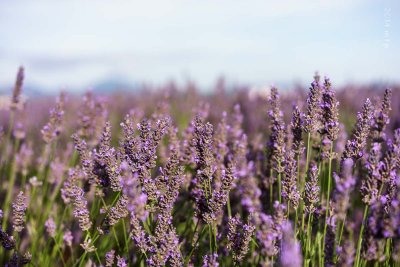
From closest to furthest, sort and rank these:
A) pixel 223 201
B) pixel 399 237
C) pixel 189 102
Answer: pixel 399 237 < pixel 223 201 < pixel 189 102

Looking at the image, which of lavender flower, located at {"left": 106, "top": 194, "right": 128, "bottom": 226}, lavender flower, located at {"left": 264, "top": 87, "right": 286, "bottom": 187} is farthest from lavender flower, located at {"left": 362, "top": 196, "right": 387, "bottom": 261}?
lavender flower, located at {"left": 106, "top": 194, "right": 128, "bottom": 226}

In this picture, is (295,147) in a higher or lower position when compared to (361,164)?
higher

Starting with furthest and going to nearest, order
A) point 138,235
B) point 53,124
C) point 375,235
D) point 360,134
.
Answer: point 53,124 < point 360,134 < point 138,235 < point 375,235

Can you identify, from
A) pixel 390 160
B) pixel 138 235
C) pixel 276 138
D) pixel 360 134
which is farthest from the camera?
pixel 276 138

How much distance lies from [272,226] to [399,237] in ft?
1.49

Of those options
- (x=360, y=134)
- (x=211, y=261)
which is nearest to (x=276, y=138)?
(x=360, y=134)

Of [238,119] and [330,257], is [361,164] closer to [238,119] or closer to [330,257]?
[238,119]

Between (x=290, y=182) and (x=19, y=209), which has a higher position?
(x=290, y=182)

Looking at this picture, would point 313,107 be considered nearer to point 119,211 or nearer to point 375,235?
point 375,235

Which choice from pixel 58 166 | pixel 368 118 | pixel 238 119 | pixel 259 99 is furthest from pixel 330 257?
pixel 259 99

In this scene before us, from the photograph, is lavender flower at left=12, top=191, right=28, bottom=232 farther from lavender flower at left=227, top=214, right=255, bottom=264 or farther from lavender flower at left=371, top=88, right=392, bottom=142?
lavender flower at left=371, top=88, right=392, bottom=142

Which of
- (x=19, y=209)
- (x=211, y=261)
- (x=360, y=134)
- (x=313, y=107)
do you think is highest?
(x=313, y=107)

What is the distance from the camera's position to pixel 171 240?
1.85 m

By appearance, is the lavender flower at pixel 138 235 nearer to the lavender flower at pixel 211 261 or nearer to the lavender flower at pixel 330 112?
the lavender flower at pixel 211 261
